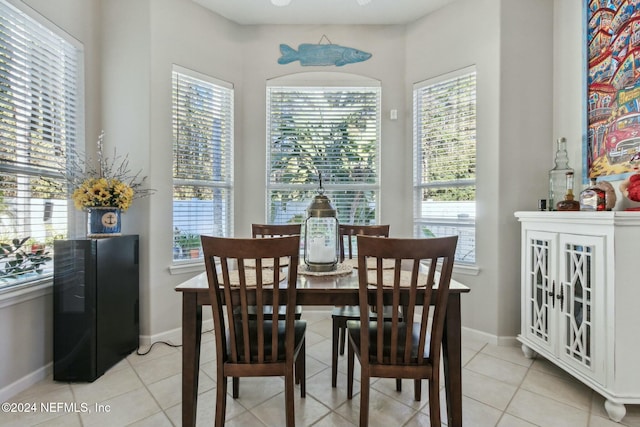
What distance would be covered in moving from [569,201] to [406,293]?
61.0 inches

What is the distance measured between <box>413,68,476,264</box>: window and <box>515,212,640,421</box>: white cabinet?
623mm

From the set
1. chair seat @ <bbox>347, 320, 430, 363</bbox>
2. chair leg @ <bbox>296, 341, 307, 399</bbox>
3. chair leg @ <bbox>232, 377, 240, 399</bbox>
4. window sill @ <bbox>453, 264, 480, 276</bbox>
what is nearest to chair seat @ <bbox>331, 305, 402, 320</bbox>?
chair seat @ <bbox>347, 320, 430, 363</bbox>

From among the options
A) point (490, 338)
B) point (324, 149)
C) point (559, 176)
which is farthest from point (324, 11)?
point (490, 338)

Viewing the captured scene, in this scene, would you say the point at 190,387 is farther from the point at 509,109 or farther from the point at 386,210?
the point at 509,109

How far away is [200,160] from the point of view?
2.83 metres

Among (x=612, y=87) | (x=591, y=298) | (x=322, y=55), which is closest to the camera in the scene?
(x=591, y=298)

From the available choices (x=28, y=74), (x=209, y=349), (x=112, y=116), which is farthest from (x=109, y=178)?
(x=209, y=349)

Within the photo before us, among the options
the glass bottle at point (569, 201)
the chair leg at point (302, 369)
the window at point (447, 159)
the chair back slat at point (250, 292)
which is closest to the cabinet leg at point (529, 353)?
the window at point (447, 159)

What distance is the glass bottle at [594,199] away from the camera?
184 centimetres

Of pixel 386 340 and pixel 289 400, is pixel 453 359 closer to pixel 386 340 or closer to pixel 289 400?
pixel 386 340

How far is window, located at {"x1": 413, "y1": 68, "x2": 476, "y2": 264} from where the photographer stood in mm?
2670

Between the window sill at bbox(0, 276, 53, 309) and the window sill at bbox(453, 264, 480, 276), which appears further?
the window sill at bbox(453, 264, 480, 276)

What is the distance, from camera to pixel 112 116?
98.6 inches

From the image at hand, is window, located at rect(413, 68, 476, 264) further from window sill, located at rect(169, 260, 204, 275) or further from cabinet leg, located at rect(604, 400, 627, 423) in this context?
window sill, located at rect(169, 260, 204, 275)
